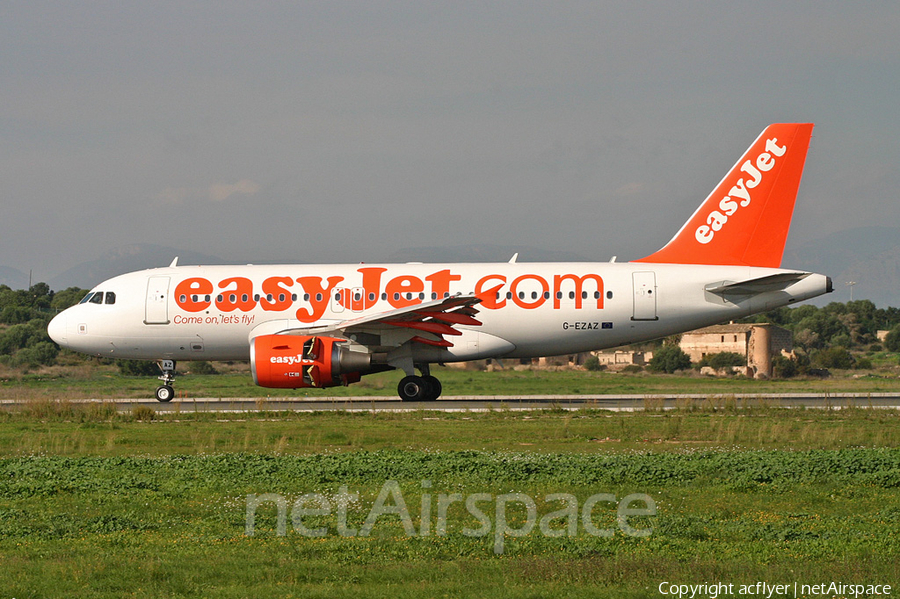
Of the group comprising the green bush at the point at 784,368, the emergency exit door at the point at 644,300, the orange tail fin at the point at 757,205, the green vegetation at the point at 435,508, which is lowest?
the green vegetation at the point at 435,508

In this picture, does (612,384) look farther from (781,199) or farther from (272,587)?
(272,587)

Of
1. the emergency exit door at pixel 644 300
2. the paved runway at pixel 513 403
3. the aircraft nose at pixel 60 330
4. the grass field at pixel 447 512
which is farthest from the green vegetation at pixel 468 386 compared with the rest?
the grass field at pixel 447 512

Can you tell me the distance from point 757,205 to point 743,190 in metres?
0.59

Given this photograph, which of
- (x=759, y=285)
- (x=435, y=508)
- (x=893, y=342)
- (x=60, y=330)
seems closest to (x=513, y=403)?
(x=759, y=285)

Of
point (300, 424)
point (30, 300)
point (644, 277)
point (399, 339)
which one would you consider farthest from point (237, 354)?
point (30, 300)

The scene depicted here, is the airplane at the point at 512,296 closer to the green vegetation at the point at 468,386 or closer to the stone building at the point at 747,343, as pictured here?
A: the green vegetation at the point at 468,386

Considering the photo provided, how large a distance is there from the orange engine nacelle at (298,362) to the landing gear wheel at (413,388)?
8.27ft

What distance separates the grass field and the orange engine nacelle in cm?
547

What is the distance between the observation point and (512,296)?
27.0m

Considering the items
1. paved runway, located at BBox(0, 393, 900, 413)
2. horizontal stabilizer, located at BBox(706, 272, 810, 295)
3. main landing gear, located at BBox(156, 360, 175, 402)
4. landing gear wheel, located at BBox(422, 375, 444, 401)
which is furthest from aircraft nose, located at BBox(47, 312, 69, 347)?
horizontal stabilizer, located at BBox(706, 272, 810, 295)

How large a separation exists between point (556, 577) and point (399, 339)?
18342 millimetres

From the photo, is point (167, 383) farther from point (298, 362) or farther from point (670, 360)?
point (670, 360)

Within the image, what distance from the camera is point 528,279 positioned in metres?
27.2

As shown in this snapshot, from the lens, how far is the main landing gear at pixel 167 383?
2806 cm
